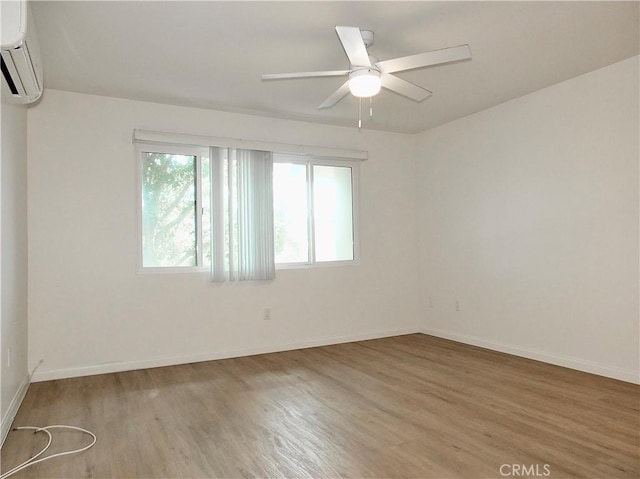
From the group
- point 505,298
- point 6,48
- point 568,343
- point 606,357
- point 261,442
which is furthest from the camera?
point 505,298

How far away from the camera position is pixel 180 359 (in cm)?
415

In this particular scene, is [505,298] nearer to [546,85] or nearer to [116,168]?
[546,85]

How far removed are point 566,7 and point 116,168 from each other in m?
3.73

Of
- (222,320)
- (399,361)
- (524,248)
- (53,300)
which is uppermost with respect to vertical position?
(524,248)

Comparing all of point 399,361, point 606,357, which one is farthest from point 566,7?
point 399,361

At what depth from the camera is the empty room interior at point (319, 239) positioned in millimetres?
2496

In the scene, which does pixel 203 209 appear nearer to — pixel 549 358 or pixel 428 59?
pixel 428 59

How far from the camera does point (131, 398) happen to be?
10.4ft

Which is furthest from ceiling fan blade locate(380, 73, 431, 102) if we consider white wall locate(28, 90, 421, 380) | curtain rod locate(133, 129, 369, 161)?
white wall locate(28, 90, 421, 380)

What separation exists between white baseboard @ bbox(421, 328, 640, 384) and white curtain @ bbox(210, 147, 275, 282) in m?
2.30

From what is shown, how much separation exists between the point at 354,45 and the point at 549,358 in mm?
3316

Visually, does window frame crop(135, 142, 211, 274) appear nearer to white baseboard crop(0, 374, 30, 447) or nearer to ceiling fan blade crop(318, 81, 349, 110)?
white baseboard crop(0, 374, 30, 447)

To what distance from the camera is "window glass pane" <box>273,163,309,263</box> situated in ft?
15.7

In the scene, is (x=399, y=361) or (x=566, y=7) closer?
(x=566, y=7)
